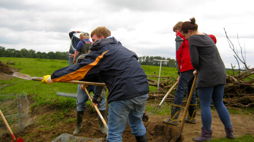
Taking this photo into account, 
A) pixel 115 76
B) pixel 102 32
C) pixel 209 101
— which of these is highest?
pixel 102 32

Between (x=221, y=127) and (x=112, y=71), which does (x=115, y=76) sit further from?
(x=221, y=127)

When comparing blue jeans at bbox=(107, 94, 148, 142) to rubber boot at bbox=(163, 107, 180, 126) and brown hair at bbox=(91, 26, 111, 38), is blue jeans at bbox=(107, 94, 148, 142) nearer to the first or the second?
brown hair at bbox=(91, 26, 111, 38)

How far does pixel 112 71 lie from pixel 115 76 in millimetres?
67

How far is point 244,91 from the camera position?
252 inches

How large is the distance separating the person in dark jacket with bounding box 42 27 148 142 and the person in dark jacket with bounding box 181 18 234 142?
103cm

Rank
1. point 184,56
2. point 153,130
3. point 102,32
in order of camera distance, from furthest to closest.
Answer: point 153,130
point 184,56
point 102,32

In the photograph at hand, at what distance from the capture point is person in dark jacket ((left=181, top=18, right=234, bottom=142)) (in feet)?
10.8

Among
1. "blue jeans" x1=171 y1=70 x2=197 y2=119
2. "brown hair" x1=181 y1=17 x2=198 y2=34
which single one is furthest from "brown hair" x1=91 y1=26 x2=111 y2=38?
"blue jeans" x1=171 y1=70 x2=197 y2=119

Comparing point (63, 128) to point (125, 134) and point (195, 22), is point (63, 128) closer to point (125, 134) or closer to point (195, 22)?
point (125, 134)

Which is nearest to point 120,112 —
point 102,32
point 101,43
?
point 101,43

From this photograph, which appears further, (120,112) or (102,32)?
(102,32)

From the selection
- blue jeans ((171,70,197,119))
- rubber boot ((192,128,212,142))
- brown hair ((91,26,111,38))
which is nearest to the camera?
brown hair ((91,26,111,38))

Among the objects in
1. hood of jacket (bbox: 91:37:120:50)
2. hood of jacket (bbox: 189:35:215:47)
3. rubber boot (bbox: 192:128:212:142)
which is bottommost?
rubber boot (bbox: 192:128:212:142)

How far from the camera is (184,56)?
4133 millimetres
